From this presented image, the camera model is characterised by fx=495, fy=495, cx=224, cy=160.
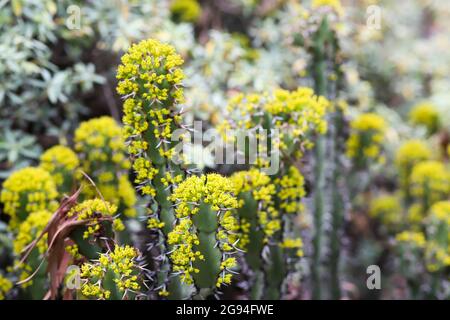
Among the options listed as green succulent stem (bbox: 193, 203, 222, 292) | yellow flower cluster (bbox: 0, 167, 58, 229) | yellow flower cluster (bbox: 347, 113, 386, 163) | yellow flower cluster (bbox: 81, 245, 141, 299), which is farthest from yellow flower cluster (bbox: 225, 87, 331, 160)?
yellow flower cluster (bbox: 347, 113, 386, 163)

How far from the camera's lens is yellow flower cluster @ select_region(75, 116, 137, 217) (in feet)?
7.94

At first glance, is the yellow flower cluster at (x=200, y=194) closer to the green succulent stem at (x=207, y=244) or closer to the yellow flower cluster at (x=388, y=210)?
the green succulent stem at (x=207, y=244)

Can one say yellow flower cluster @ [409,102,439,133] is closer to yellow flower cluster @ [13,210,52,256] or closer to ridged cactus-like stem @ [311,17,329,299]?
ridged cactus-like stem @ [311,17,329,299]

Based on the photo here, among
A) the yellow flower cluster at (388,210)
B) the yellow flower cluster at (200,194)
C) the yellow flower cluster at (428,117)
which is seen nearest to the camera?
the yellow flower cluster at (200,194)

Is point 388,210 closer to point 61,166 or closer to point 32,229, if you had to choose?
point 61,166

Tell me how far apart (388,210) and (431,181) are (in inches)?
29.2

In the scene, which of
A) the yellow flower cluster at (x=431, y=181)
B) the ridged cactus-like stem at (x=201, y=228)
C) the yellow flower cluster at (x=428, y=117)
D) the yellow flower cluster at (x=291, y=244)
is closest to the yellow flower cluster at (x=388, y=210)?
the yellow flower cluster at (x=431, y=181)

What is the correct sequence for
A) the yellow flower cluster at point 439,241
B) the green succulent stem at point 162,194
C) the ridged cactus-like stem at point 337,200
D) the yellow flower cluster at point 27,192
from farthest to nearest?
the ridged cactus-like stem at point 337,200 < the yellow flower cluster at point 439,241 < the yellow flower cluster at point 27,192 < the green succulent stem at point 162,194

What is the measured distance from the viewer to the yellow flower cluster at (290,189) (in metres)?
2.13

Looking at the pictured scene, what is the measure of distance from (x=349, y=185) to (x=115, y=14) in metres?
1.85

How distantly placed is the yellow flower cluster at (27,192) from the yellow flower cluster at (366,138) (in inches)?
72.0

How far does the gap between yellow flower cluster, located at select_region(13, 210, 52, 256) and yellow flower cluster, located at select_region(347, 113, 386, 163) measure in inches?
74.1
